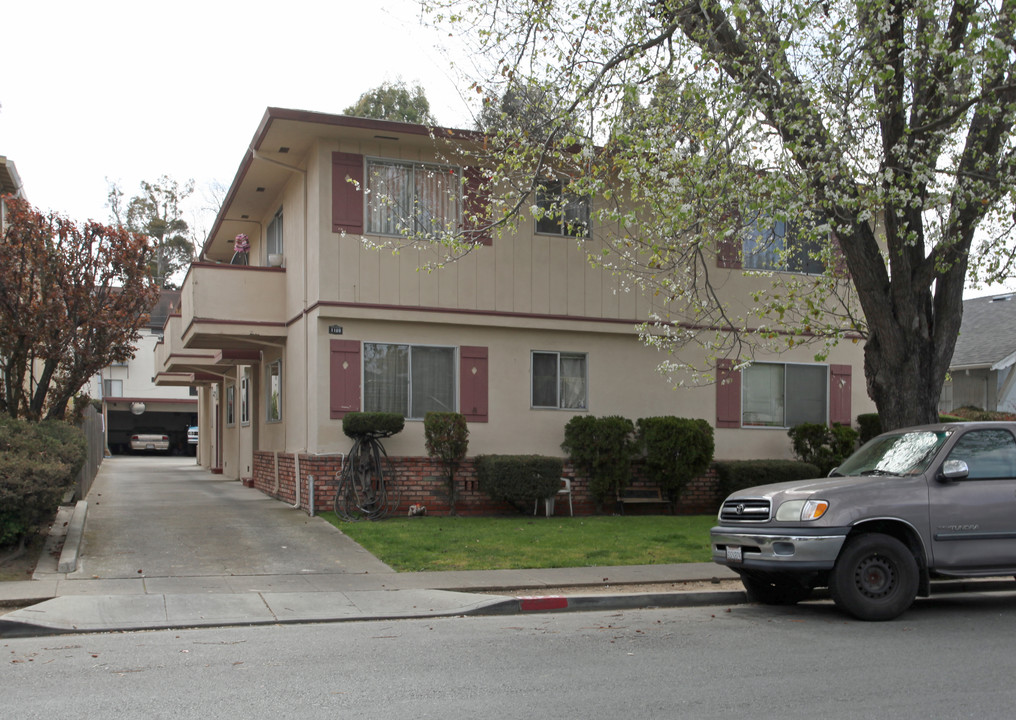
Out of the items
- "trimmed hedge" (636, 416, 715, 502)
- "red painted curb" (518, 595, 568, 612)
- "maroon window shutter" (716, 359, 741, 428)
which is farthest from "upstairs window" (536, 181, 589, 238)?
"red painted curb" (518, 595, 568, 612)

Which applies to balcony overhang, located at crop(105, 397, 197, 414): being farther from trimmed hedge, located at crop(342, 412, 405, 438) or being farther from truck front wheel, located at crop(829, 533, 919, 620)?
truck front wheel, located at crop(829, 533, 919, 620)

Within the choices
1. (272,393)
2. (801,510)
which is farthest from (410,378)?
(801,510)

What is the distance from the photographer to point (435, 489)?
15.9m

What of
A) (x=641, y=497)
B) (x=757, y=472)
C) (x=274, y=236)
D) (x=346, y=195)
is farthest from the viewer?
(x=274, y=236)

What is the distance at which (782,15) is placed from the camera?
1081 cm

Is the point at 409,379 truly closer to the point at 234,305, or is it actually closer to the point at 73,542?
the point at 234,305

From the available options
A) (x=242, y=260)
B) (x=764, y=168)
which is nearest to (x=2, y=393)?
(x=242, y=260)

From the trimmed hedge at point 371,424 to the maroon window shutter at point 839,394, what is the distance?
860 centimetres

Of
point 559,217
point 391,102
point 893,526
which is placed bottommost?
point 893,526

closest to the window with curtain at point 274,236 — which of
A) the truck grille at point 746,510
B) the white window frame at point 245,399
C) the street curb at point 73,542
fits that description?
the white window frame at point 245,399

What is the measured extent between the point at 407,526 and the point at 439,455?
1.62m

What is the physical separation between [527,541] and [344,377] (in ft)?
13.9

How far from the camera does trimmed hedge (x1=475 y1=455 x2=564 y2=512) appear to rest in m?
15.5

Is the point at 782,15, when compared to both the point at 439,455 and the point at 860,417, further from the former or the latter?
the point at 860,417
